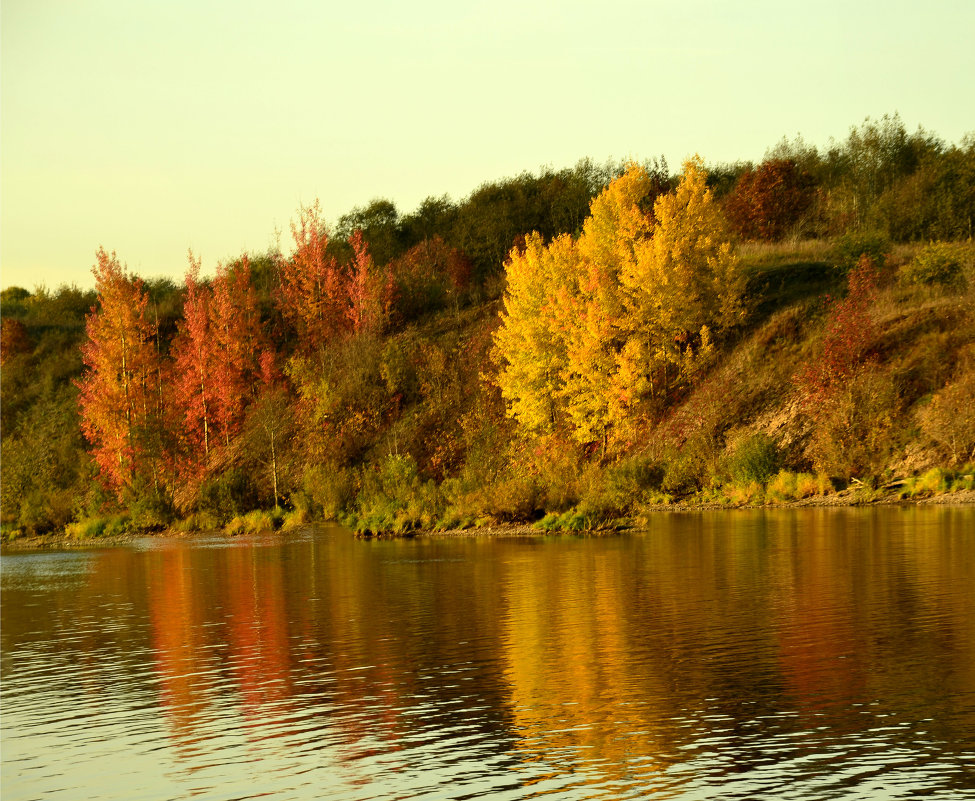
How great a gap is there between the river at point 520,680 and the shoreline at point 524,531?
920 cm

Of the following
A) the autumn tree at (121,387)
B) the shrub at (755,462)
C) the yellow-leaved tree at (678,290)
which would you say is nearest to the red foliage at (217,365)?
the autumn tree at (121,387)

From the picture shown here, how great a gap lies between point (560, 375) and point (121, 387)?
2574 cm

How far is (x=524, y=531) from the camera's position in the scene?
136ft

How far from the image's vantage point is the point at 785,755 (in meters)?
12.2

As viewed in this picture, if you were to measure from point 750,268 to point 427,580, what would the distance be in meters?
48.9

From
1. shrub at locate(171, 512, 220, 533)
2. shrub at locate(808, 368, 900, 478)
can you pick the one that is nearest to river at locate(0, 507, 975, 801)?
shrub at locate(808, 368, 900, 478)

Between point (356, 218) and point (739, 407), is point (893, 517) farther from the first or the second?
point (356, 218)

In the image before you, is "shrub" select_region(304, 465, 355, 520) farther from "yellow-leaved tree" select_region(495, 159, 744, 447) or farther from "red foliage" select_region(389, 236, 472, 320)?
"red foliage" select_region(389, 236, 472, 320)

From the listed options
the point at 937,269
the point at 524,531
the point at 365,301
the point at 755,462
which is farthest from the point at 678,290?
the point at 365,301

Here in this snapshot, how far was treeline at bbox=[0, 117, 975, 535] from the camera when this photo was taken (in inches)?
2014

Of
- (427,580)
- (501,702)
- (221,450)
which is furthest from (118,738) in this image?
(221,450)

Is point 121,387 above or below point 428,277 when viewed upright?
below

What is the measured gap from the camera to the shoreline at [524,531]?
41.4 meters

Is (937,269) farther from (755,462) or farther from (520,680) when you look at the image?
(520,680)
